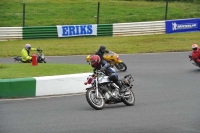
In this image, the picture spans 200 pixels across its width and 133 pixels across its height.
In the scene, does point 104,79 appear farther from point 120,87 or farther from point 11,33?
point 11,33

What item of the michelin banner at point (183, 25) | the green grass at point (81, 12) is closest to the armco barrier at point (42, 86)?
the michelin banner at point (183, 25)

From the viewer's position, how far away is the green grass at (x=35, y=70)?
14772mm

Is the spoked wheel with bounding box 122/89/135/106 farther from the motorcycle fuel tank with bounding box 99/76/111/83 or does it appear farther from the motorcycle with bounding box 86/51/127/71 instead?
the motorcycle with bounding box 86/51/127/71

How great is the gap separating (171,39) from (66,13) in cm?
909

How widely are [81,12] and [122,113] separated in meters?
26.6

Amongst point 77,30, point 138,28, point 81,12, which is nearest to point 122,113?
point 77,30

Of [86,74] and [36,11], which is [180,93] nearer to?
[86,74]

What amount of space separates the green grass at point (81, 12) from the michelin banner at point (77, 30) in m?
3.07

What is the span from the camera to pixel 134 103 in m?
13.2

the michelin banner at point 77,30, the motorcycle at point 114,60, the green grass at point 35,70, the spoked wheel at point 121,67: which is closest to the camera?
the green grass at point 35,70

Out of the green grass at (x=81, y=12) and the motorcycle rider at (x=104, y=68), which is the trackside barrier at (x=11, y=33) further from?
the motorcycle rider at (x=104, y=68)

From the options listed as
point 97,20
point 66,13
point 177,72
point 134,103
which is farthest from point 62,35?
point 134,103

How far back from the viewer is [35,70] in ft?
51.8

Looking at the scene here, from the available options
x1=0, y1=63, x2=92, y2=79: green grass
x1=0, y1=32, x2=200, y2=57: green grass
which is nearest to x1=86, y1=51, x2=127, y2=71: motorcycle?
x1=0, y1=63, x2=92, y2=79: green grass
